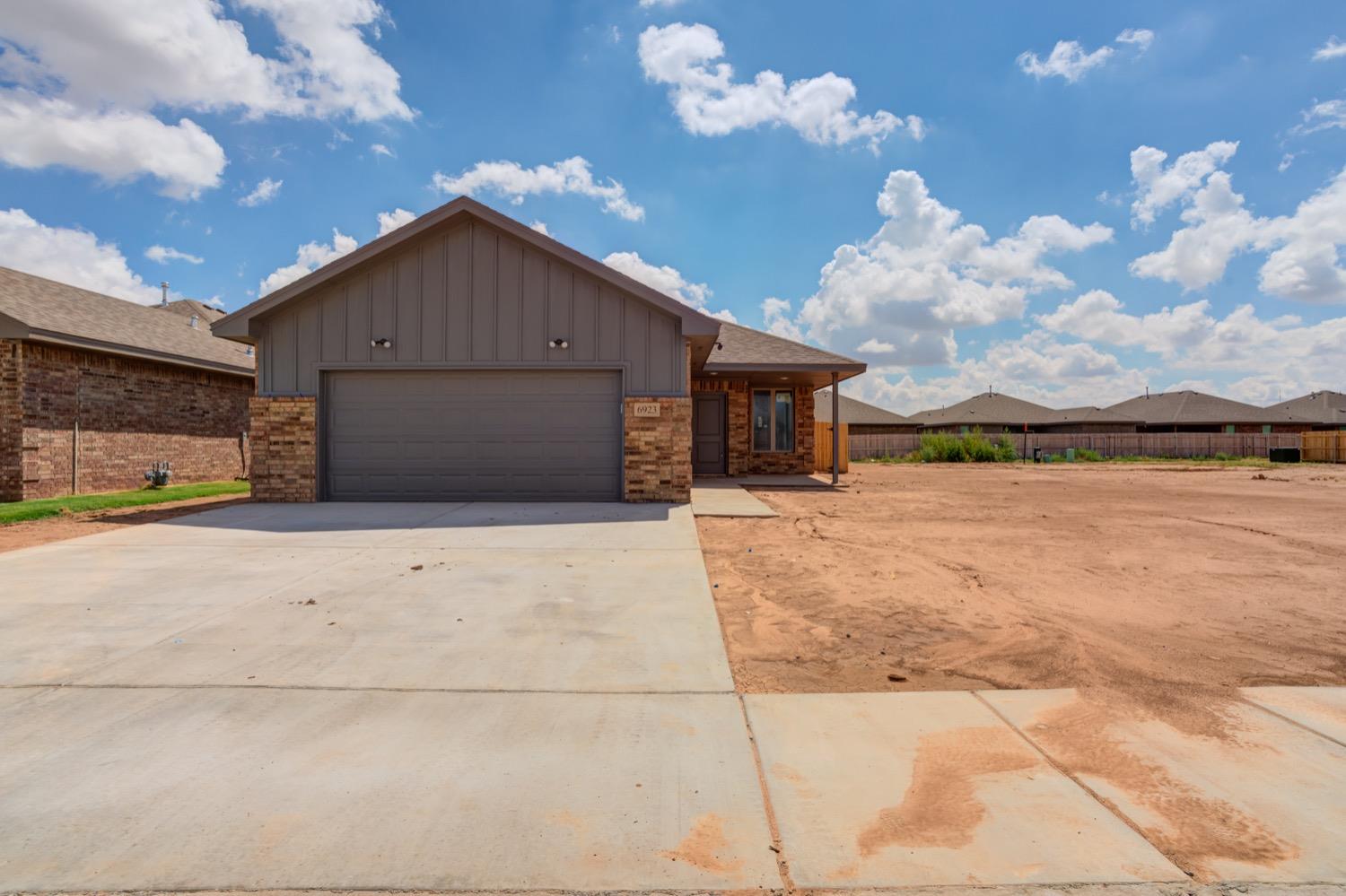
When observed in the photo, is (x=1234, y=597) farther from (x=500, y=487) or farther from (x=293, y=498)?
(x=293, y=498)

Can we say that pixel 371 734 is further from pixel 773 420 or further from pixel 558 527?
pixel 773 420

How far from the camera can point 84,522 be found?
32.1 ft

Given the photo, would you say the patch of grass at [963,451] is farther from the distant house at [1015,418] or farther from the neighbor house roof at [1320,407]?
the neighbor house roof at [1320,407]

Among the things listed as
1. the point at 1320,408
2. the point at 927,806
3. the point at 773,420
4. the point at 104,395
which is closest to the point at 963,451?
the point at 773,420

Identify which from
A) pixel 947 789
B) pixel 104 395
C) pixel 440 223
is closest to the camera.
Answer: pixel 947 789

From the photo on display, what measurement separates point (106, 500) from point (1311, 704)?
1574cm

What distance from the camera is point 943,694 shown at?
369cm

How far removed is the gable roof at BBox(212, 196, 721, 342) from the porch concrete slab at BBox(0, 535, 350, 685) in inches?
178

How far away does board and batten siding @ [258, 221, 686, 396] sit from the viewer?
1134 centimetres

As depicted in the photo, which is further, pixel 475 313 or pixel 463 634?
pixel 475 313

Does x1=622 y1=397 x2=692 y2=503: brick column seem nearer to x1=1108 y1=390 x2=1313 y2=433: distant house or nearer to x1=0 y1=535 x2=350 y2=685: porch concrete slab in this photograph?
x1=0 y1=535 x2=350 y2=685: porch concrete slab

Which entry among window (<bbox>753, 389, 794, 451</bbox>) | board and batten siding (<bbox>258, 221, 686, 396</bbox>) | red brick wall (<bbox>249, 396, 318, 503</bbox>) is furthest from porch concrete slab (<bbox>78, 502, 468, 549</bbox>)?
window (<bbox>753, 389, 794, 451</bbox>)

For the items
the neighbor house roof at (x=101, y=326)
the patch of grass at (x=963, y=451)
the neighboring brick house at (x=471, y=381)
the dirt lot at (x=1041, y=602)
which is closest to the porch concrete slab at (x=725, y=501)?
the dirt lot at (x=1041, y=602)

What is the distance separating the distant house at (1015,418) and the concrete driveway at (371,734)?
48.3 m
